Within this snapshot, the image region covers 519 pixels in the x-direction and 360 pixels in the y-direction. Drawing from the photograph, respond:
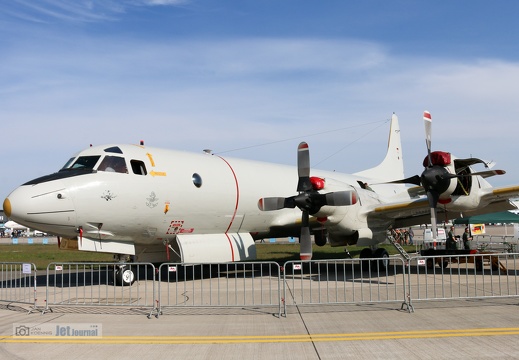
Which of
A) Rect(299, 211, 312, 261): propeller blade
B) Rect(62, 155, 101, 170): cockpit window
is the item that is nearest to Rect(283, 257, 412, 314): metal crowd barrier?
Rect(299, 211, 312, 261): propeller blade

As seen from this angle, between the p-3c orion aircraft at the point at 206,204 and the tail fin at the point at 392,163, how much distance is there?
706cm

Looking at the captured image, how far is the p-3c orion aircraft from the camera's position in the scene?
14172mm

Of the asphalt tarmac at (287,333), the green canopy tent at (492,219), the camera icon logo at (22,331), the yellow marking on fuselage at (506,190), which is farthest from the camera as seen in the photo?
the green canopy tent at (492,219)

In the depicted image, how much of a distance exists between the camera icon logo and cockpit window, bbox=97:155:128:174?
5.87 m

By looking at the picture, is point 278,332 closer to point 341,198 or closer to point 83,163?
point 341,198

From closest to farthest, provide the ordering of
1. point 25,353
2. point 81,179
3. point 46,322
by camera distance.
A: point 25,353
point 46,322
point 81,179

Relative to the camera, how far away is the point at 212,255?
17.0 meters

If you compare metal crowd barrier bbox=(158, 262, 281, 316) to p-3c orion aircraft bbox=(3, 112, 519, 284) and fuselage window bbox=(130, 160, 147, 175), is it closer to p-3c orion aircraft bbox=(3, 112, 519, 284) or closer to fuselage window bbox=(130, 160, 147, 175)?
p-3c orion aircraft bbox=(3, 112, 519, 284)

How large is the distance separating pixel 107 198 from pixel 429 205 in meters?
9.51

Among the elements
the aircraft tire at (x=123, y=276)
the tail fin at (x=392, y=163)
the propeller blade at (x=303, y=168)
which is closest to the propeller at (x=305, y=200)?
the propeller blade at (x=303, y=168)

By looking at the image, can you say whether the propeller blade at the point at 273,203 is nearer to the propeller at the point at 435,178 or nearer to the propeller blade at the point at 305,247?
the propeller blade at the point at 305,247

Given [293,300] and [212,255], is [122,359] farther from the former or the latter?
[212,255]

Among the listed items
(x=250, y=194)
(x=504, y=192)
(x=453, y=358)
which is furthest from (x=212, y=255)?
(x=453, y=358)

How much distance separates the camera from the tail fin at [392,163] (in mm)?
27239
